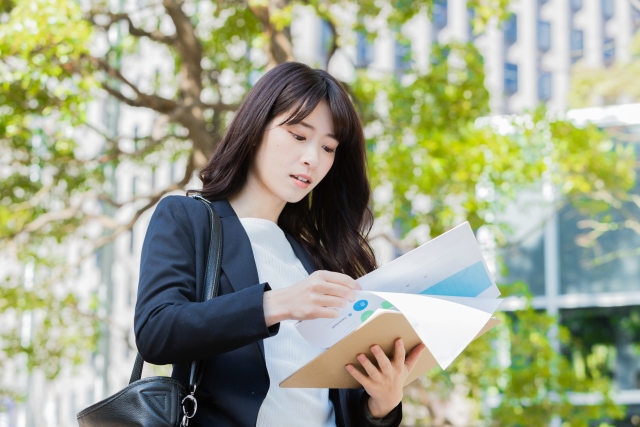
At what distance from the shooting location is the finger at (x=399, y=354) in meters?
1.39

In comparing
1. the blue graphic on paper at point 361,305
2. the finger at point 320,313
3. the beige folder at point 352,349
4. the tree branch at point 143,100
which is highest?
the tree branch at point 143,100

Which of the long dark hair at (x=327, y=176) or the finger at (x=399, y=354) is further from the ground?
the long dark hair at (x=327, y=176)

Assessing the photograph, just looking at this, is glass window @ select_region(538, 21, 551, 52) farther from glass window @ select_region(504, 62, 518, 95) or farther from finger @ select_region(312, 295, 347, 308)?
finger @ select_region(312, 295, 347, 308)

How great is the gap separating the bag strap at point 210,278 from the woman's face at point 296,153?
147 millimetres

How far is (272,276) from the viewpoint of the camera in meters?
1.58

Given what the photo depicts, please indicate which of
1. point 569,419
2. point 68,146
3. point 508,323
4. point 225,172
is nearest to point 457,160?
point 508,323

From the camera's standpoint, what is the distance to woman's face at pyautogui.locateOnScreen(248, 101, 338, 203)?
1.55 m

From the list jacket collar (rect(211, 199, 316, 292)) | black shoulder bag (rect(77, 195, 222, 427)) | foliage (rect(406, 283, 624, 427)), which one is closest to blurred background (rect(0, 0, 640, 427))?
foliage (rect(406, 283, 624, 427))

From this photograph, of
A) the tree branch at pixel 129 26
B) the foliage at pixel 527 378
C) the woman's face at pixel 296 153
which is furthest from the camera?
the tree branch at pixel 129 26

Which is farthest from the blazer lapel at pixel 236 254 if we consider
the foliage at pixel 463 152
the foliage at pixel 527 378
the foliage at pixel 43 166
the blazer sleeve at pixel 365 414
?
the foliage at pixel 527 378

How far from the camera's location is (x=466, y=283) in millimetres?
1454

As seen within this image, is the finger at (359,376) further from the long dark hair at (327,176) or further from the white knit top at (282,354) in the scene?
the long dark hair at (327,176)

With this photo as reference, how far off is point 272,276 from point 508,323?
419cm

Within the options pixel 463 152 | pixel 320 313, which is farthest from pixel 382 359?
pixel 463 152
